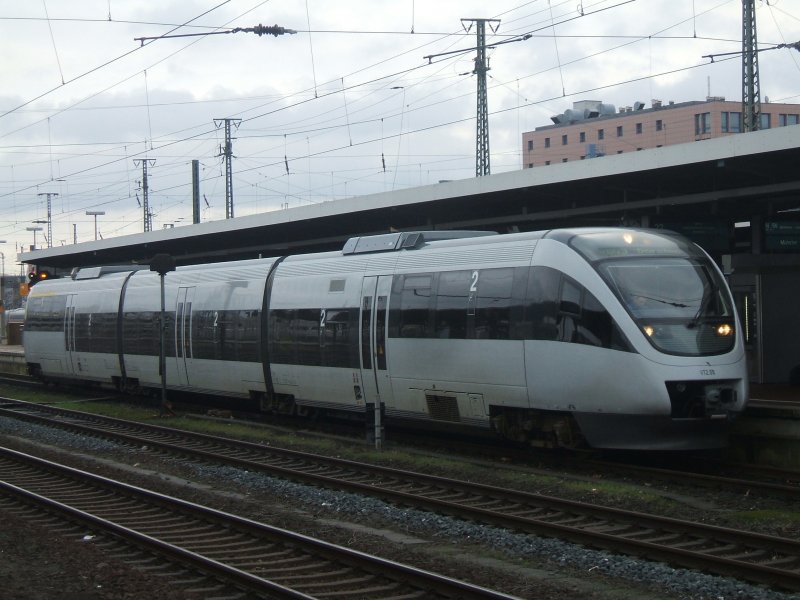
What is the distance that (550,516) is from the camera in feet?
35.8

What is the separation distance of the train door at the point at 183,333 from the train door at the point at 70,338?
617 cm

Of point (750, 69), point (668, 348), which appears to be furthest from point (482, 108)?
point (668, 348)

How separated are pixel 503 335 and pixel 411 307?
6.92 feet

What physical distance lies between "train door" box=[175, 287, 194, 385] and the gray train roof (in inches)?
174

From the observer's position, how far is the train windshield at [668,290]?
12.9 meters

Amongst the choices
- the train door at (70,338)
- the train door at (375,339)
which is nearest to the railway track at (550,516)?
the train door at (375,339)

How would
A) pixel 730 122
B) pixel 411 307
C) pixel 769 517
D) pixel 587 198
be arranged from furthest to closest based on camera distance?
pixel 730 122 → pixel 587 198 → pixel 411 307 → pixel 769 517

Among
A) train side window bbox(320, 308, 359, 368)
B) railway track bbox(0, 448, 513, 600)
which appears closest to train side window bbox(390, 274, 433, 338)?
train side window bbox(320, 308, 359, 368)

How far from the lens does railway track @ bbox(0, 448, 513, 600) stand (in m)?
8.31

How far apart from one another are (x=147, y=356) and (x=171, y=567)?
15.5 metres

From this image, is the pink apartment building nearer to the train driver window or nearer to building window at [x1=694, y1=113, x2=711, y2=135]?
building window at [x1=694, y1=113, x2=711, y2=135]

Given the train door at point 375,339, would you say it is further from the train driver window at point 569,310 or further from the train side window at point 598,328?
the train side window at point 598,328

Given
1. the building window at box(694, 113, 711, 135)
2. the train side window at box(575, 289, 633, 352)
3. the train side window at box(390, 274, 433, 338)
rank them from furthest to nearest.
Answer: the building window at box(694, 113, 711, 135)
the train side window at box(390, 274, 433, 338)
the train side window at box(575, 289, 633, 352)

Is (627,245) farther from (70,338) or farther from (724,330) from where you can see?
(70,338)
